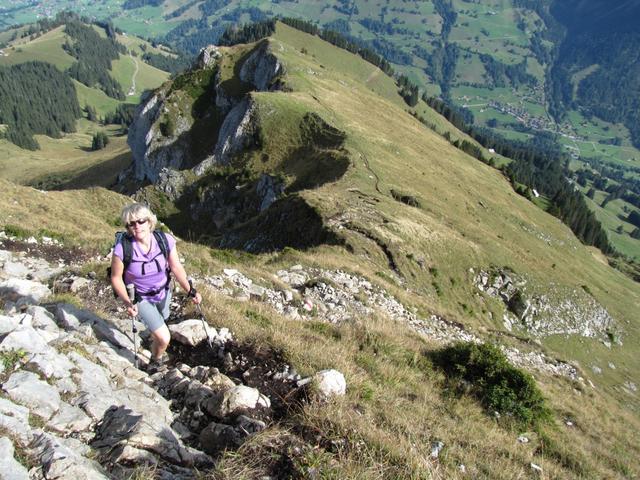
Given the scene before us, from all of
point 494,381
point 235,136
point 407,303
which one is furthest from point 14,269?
point 235,136

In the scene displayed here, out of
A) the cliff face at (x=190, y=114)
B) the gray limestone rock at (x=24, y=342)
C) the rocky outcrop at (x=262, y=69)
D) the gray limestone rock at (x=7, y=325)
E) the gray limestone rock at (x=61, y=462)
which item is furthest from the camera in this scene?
the rocky outcrop at (x=262, y=69)

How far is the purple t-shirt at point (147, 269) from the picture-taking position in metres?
8.03

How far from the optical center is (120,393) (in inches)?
278

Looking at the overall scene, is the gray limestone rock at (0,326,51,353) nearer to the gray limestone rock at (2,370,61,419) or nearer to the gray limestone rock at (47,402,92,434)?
the gray limestone rock at (2,370,61,419)

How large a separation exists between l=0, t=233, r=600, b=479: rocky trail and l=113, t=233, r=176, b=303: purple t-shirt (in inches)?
57.5

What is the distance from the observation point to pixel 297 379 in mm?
7973

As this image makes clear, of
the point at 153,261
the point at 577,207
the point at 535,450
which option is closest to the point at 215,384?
the point at 153,261

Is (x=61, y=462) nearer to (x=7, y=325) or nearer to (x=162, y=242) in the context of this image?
(x=7, y=325)

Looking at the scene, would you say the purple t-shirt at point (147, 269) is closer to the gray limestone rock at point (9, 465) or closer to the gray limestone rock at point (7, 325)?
the gray limestone rock at point (7, 325)

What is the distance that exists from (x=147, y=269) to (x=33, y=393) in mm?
2895

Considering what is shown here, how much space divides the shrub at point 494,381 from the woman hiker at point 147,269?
293 inches

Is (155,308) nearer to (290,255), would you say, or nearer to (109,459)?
(109,459)

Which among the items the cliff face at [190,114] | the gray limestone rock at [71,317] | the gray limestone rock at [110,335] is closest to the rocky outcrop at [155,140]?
the cliff face at [190,114]

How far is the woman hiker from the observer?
779 centimetres
